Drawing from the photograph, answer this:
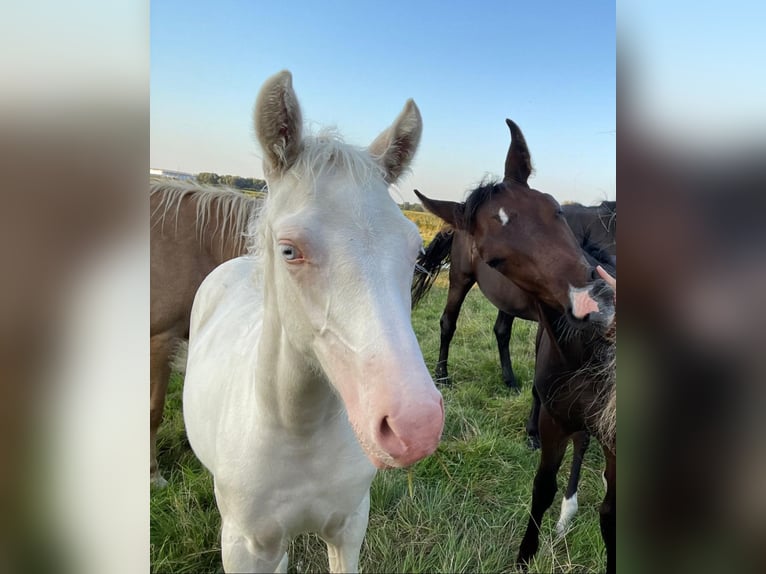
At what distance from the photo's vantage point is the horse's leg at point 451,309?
119cm

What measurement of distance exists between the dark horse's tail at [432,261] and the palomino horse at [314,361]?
0.39 metres

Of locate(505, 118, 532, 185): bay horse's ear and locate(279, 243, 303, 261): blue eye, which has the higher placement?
locate(505, 118, 532, 185): bay horse's ear

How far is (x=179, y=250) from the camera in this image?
1177 millimetres

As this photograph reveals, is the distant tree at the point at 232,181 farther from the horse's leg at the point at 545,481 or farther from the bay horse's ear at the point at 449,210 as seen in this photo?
the horse's leg at the point at 545,481

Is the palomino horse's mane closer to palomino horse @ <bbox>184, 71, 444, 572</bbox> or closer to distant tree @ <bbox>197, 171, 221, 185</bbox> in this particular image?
distant tree @ <bbox>197, 171, 221, 185</bbox>

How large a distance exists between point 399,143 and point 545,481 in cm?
92

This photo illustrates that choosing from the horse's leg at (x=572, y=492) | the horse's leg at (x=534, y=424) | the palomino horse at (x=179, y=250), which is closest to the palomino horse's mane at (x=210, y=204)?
the palomino horse at (x=179, y=250)

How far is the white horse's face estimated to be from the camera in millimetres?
570

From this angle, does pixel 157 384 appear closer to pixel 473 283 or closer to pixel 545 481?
pixel 473 283

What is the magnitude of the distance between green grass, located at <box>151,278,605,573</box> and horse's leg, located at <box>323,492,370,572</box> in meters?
0.08

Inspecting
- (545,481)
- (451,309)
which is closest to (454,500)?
(545,481)

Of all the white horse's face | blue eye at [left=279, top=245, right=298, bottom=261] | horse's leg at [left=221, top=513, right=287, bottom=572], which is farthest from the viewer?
horse's leg at [left=221, top=513, right=287, bottom=572]

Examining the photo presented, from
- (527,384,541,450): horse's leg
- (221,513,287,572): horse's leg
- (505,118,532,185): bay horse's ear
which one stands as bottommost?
(221,513,287,572): horse's leg

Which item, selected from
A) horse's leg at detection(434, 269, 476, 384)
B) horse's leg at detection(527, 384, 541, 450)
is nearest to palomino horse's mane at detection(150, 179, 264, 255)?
horse's leg at detection(434, 269, 476, 384)
